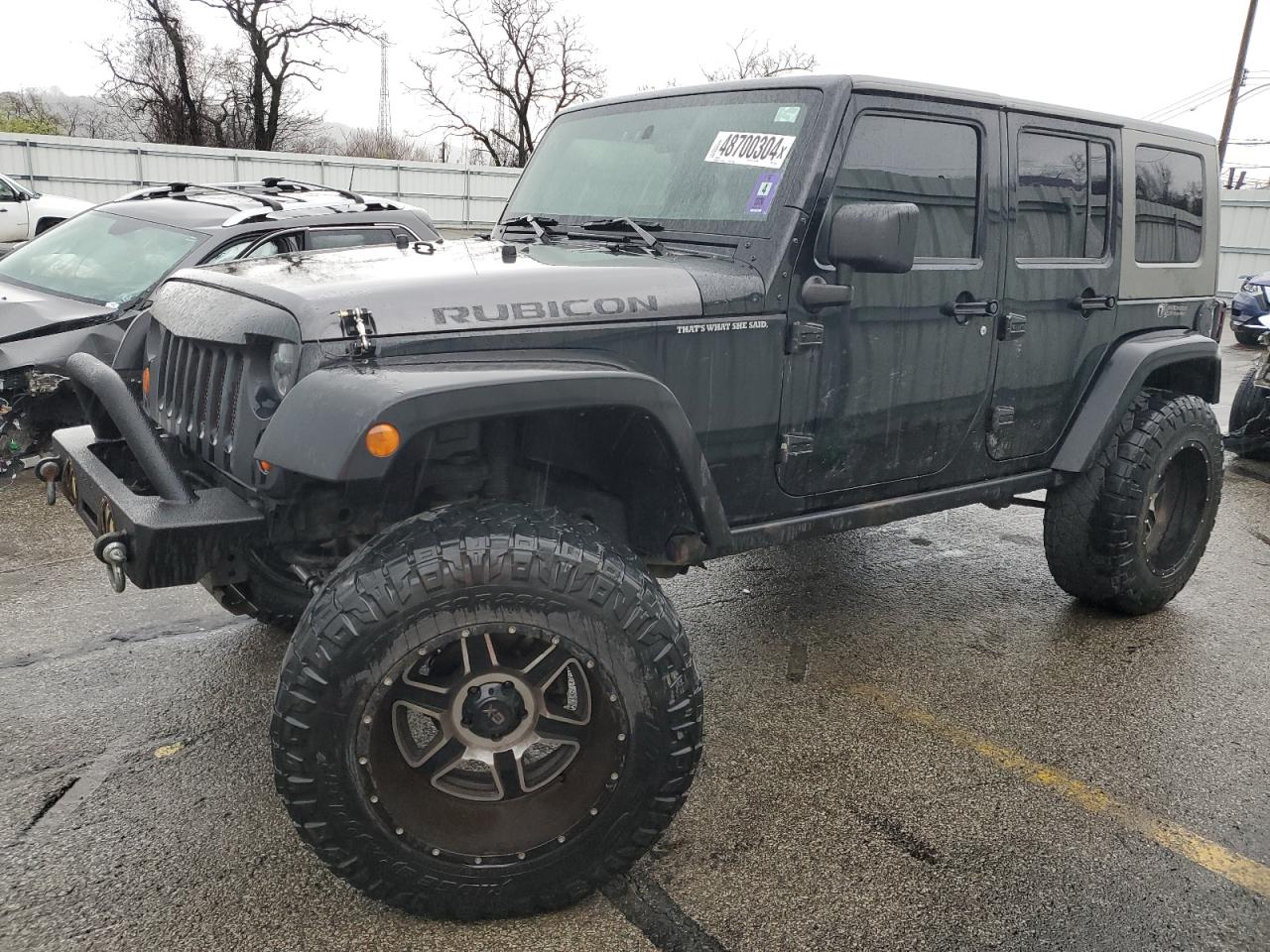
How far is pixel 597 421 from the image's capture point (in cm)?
274

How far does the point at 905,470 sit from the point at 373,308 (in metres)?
1.89

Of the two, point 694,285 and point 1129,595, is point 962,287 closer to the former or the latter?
point 694,285

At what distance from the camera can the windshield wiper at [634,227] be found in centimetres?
306

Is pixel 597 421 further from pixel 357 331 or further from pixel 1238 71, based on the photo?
pixel 1238 71

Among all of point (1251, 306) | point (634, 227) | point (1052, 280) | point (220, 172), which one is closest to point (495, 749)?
point (634, 227)

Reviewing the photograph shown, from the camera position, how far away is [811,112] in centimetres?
301

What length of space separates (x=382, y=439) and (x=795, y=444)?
1371 mm

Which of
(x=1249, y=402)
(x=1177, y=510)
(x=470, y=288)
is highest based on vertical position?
(x=470, y=288)

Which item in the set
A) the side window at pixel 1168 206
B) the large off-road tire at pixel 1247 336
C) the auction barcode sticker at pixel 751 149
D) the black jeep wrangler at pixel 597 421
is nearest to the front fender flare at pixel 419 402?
the black jeep wrangler at pixel 597 421

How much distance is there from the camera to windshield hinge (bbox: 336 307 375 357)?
232cm

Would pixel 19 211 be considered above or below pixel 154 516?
above

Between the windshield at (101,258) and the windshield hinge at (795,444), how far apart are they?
4.07m

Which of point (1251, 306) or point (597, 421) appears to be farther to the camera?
point (1251, 306)

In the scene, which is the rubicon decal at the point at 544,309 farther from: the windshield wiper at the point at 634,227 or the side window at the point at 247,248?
the side window at the point at 247,248
